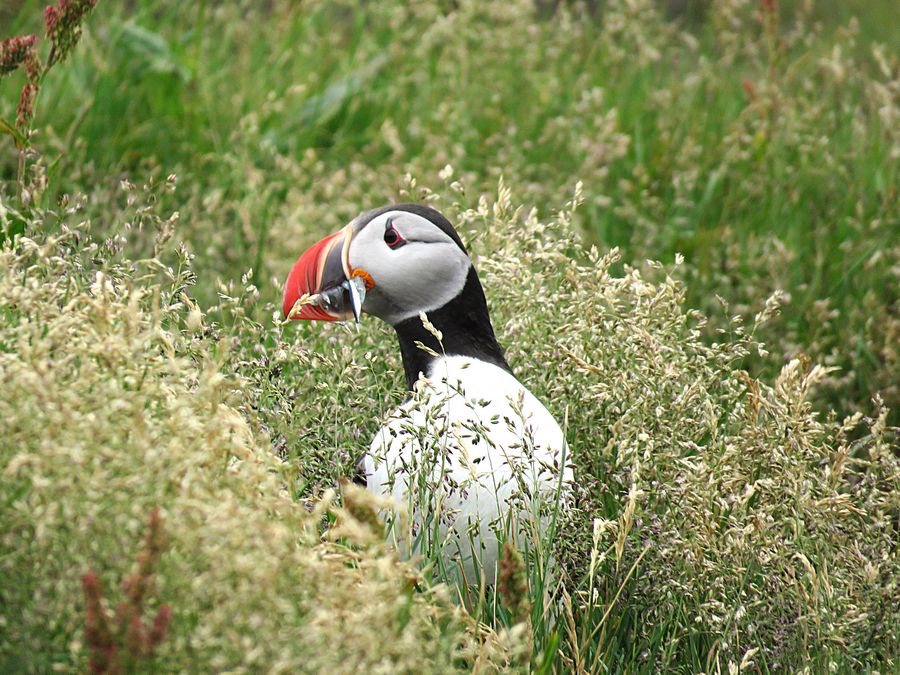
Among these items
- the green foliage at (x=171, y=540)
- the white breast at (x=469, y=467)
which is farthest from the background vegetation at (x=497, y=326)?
the white breast at (x=469, y=467)

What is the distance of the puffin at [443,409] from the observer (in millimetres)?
2639

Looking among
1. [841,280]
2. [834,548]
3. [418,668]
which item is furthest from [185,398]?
[841,280]

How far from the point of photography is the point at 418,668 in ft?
6.43

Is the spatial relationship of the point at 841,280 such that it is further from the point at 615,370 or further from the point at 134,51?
the point at 134,51

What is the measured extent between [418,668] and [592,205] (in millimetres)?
3494

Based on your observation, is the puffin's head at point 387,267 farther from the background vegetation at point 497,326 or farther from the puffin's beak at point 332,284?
the background vegetation at point 497,326

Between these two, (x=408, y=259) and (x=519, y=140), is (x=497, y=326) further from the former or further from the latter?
(x=519, y=140)

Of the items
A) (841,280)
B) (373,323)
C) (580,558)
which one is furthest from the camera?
(841,280)

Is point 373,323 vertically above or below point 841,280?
above

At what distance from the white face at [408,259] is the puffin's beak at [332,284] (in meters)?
0.03

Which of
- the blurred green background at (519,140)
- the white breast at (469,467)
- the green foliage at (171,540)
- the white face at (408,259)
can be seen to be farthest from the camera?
the blurred green background at (519,140)

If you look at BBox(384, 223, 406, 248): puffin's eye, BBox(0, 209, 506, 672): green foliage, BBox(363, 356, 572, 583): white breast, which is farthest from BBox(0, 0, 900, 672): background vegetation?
BBox(384, 223, 406, 248): puffin's eye

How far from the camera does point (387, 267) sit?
9.93 feet

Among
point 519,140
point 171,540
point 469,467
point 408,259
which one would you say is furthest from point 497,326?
point 519,140
